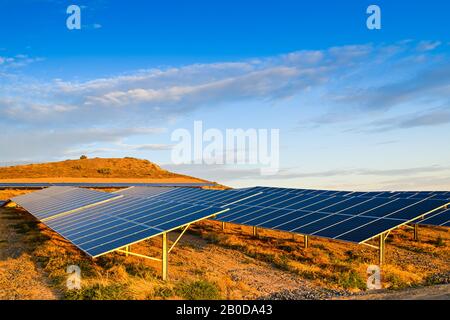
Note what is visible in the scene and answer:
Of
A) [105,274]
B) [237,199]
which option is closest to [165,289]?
[105,274]

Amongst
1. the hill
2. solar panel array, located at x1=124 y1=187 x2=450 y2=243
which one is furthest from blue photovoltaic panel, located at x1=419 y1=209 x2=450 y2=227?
the hill

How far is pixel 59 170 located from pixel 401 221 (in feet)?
311

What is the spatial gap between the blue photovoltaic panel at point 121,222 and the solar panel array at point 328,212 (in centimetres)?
474

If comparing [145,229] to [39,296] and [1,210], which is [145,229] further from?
[1,210]

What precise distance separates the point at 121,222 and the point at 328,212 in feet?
32.5

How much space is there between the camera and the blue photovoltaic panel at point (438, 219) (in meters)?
24.5

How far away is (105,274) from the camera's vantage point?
15.8 m

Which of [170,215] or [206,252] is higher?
[170,215]

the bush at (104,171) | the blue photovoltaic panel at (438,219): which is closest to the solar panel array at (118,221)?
the blue photovoltaic panel at (438,219)

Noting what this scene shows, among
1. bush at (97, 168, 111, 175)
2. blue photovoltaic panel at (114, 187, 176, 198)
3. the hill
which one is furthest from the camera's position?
bush at (97, 168, 111, 175)

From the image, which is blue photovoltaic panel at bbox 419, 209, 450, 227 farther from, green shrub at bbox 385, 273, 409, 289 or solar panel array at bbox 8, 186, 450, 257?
green shrub at bbox 385, 273, 409, 289

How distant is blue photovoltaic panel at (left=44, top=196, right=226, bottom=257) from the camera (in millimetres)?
14172

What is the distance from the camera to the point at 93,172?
99.8 meters

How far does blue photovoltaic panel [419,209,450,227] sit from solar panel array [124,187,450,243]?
434 centimetres
